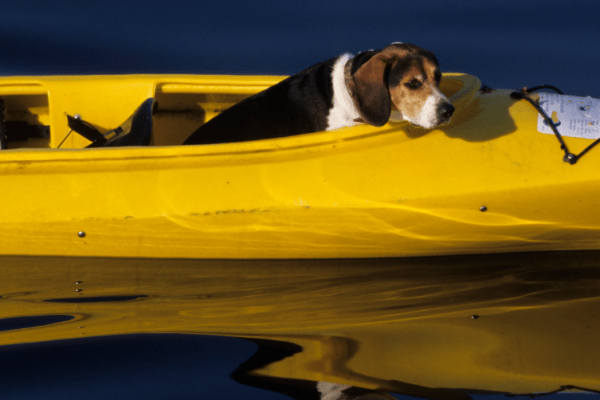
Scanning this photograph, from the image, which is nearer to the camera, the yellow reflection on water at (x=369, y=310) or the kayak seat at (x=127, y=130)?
the yellow reflection on water at (x=369, y=310)

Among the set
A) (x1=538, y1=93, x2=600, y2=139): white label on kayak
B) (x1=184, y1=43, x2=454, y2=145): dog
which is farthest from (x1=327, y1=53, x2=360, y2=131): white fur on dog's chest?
(x1=538, y1=93, x2=600, y2=139): white label on kayak

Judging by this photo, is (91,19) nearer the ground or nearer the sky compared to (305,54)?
nearer the sky

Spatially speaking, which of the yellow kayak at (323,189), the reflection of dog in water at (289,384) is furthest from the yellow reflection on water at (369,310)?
the yellow kayak at (323,189)

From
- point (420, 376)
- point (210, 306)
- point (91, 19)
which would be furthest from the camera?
point (91, 19)

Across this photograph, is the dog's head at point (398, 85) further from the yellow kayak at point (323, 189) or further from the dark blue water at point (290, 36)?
the dark blue water at point (290, 36)

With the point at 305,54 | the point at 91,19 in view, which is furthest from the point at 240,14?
the point at 91,19

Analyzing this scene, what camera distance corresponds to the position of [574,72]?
4.92 m

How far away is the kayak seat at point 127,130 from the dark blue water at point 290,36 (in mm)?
1817

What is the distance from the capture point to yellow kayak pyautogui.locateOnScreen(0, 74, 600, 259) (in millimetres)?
2721

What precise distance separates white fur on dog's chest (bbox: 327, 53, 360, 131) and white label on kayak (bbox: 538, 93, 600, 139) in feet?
2.51

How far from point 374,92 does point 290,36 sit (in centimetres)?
289

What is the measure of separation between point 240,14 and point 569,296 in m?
3.83

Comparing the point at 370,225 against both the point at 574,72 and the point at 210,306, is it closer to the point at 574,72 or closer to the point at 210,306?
the point at 210,306

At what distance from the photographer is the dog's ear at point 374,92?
2.70m
